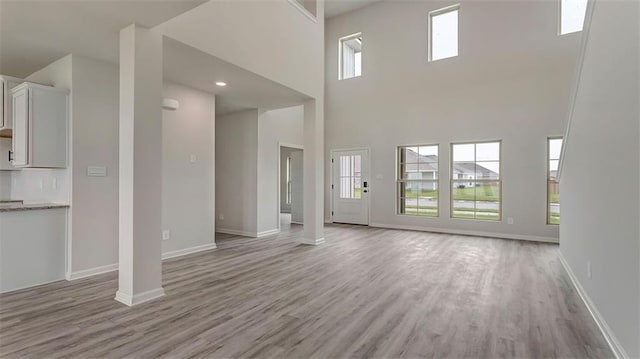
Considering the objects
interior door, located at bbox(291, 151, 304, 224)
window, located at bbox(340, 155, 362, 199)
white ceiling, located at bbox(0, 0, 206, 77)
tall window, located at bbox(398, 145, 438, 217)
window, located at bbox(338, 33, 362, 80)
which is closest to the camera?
white ceiling, located at bbox(0, 0, 206, 77)

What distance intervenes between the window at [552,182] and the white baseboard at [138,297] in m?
6.49

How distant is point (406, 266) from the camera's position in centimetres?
416

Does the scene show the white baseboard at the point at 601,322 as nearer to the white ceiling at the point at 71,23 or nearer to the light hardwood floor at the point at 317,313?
the light hardwood floor at the point at 317,313

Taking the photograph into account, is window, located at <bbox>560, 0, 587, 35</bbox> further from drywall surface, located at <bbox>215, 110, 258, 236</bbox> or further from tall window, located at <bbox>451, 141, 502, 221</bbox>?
drywall surface, located at <bbox>215, 110, 258, 236</bbox>

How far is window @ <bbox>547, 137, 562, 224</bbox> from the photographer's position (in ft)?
19.2

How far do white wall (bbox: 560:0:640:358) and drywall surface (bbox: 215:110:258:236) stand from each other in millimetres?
4965

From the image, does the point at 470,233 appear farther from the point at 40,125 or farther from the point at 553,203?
the point at 40,125

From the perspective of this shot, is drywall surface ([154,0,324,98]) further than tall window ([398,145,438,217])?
No

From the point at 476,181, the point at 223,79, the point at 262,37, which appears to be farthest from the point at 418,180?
the point at 223,79

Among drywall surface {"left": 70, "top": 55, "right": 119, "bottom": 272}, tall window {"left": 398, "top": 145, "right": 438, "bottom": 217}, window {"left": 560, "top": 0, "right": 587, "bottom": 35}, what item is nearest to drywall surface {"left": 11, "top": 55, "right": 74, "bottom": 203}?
drywall surface {"left": 70, "top": 55, "right": 119, "bottom": 272}

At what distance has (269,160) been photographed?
651 cm

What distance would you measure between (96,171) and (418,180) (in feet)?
20.2

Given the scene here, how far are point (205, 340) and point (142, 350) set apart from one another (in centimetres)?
39

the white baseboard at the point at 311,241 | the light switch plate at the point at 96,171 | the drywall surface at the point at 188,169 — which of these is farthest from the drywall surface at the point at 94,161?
the white baseboard at the point at 311,241
